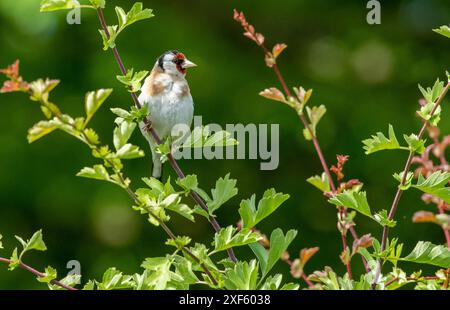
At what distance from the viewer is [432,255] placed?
1448 mm

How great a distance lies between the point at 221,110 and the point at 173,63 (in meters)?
1.94

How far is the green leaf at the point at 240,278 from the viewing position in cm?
133

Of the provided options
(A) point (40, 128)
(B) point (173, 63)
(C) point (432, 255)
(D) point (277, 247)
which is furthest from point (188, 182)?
(B) point (173, 63)

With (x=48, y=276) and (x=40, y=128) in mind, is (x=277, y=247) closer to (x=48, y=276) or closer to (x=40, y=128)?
(x=48, y=276)

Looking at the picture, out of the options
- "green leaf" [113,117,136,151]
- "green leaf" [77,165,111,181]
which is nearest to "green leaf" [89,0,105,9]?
"green leaf" [113,117,136,151]

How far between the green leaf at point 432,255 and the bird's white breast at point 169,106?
125 cm

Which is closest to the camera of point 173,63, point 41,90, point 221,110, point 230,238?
point 41,90

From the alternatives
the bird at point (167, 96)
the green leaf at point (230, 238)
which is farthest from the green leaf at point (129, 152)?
the bird at point (167, 96)

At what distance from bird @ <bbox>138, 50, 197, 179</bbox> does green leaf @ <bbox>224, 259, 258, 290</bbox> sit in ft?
4.15
